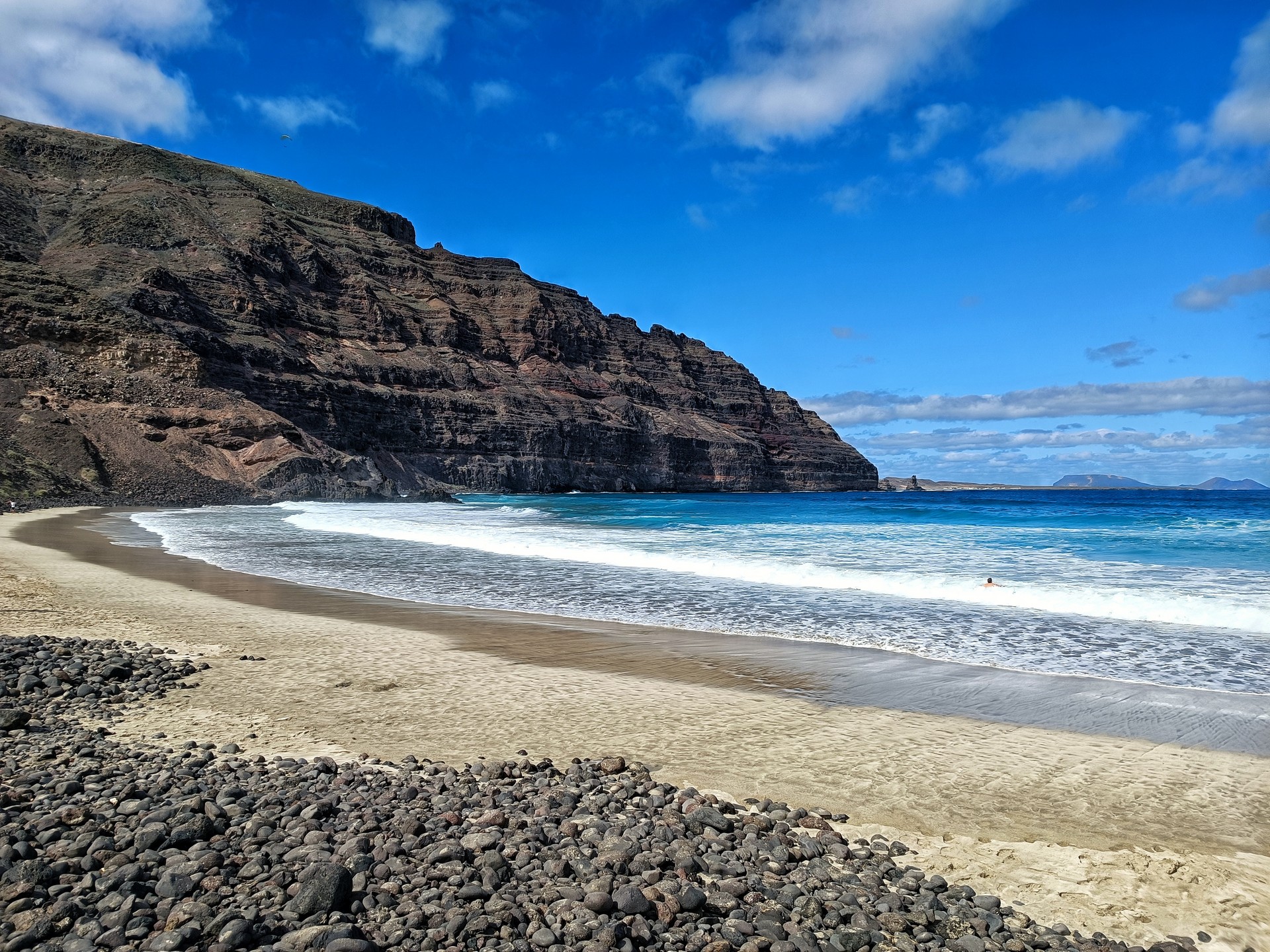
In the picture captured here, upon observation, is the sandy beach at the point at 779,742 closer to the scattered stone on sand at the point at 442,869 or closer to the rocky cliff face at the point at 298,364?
the scattered stone on sand at the point at 442,869

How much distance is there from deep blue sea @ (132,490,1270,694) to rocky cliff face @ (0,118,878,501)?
97.7 ft

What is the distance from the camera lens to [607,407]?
380 feet

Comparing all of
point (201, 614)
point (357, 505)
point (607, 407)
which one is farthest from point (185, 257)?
point (201, 614)

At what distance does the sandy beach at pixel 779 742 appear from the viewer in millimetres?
3775

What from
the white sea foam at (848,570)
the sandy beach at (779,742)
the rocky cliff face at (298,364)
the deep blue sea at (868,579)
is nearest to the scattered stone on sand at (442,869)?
the sandy beach at (779,742)

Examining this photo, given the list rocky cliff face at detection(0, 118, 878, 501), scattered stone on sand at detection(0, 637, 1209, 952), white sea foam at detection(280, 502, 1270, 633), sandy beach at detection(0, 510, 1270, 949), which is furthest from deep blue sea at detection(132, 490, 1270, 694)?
rocky cliff face at detection(0, 118, 878, 501)

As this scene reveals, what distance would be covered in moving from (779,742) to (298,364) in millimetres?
84236

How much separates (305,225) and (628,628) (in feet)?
378

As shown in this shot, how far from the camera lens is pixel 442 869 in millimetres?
3371

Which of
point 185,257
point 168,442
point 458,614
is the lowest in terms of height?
point 458,614

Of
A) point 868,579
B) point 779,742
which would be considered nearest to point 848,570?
point 868,579

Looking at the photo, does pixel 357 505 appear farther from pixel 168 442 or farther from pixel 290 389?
pixel 290 389

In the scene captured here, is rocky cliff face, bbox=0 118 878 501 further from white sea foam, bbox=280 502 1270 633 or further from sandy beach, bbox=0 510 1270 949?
sandy beach, bbox=0 510 1270 949

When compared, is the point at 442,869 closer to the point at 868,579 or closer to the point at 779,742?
the point at 779,742
